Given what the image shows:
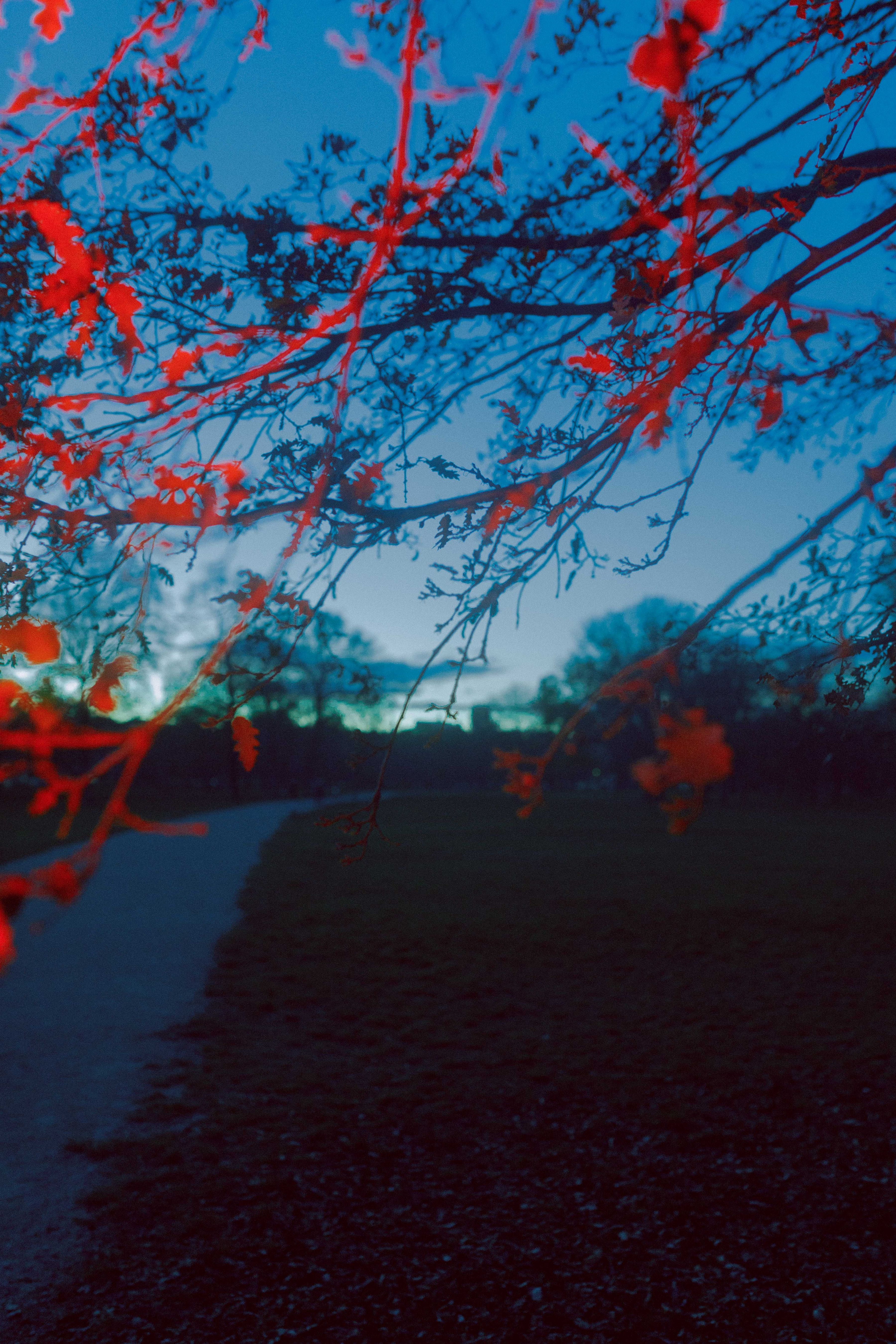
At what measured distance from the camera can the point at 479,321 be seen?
414cm

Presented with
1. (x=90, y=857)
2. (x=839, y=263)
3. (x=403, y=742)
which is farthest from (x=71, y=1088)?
(x=403, y=742)

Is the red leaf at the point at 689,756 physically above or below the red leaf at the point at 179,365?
below

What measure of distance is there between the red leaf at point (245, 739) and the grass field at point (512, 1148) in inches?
145

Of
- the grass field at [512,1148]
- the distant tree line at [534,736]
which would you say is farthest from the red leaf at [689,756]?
the grass field at [512,1148]

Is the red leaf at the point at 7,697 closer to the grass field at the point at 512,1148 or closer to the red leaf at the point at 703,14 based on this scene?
the red leaf at the point at 703,14

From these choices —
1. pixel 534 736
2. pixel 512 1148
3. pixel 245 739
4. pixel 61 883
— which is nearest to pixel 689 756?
pixel 61 883

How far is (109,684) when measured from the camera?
190cm

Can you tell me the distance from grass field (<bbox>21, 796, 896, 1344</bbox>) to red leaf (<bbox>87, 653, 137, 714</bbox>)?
3.98 metres

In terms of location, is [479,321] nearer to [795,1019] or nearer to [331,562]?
[331,562]

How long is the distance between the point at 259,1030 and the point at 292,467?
688 centimetres

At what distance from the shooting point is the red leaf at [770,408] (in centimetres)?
281

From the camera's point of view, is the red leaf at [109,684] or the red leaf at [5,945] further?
the red leaf at [109,684]

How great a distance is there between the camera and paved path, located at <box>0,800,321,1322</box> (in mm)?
5203

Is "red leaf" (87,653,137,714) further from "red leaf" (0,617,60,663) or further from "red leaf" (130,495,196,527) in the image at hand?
"red leaf" (130,495,196,527)
